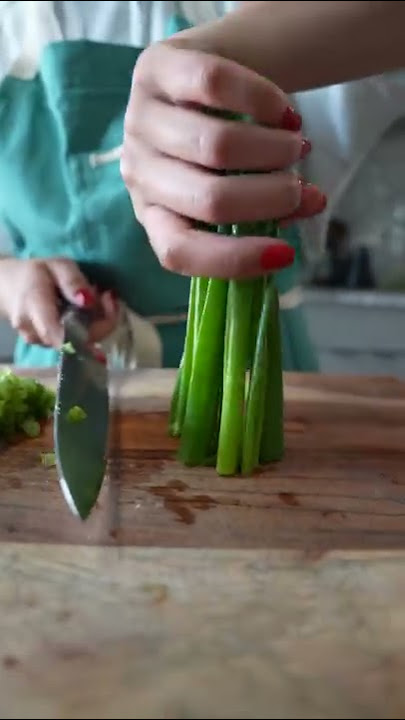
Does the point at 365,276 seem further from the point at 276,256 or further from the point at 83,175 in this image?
the point at 276,256

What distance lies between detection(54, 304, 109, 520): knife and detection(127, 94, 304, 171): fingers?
0.20m

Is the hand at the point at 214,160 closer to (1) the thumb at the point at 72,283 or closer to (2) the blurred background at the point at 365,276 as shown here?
(1) the thumb at the point at 72,283

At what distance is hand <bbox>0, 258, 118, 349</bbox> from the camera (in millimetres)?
866

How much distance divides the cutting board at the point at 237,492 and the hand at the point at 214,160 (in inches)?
5.9

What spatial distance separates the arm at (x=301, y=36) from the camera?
2.01 ft

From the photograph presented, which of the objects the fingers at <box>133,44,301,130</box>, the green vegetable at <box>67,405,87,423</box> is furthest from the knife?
the fingers at <box>133,44,301,130</box>

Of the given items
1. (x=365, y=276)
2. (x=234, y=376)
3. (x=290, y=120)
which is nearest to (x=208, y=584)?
(x=234, y=376)

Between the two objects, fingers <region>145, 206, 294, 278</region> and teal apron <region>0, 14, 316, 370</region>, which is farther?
teal apron <region>0, 14, 316, 370</region>

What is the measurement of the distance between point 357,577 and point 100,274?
1.78 feet

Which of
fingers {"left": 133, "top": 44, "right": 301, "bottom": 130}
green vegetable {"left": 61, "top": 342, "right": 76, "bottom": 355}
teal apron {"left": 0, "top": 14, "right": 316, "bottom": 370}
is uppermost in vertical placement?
fingers {"left": 133, "top": 44, "right": 301, "bottom": 130}

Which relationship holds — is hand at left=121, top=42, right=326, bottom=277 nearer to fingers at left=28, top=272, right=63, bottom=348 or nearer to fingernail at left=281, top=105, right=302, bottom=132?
fingernail at left=281, top=105, right=302, bottom=132

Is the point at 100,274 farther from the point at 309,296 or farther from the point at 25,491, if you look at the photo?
the point at 309,296

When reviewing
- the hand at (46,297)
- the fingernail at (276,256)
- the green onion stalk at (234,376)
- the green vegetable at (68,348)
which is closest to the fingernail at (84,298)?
the hand at (46,297)

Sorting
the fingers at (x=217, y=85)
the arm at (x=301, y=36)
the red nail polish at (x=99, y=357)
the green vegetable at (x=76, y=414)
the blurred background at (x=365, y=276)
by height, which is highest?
the arm at (x=301, y=36)
